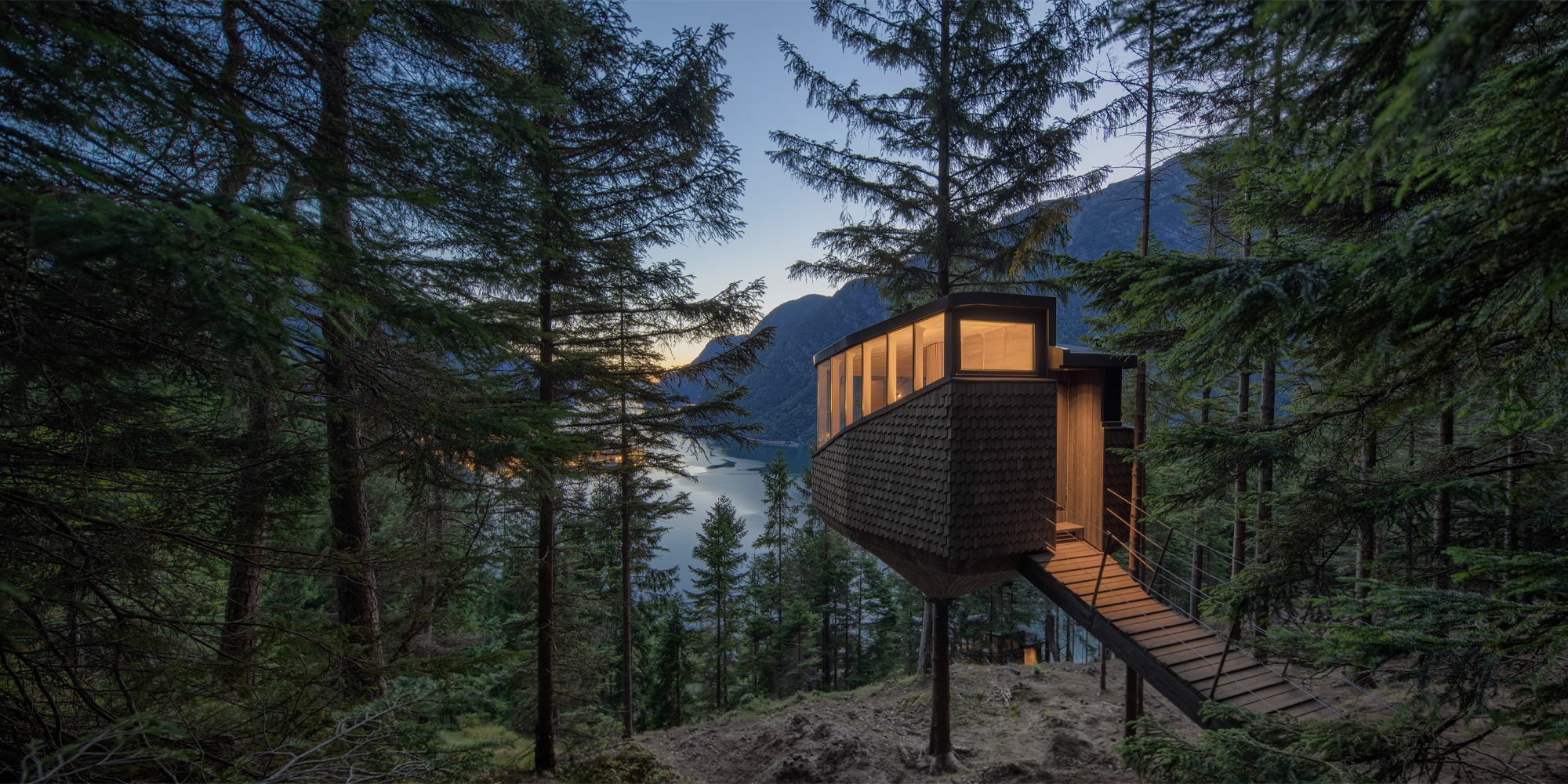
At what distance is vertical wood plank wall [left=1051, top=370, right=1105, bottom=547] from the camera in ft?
20.8

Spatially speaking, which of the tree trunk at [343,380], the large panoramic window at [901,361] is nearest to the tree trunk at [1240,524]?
the large panoramic window at [901,361]

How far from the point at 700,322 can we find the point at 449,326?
4.68 m

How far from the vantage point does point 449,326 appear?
293 centimetres

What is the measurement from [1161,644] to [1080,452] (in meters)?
2.50

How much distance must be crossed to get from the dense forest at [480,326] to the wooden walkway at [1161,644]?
2.65 ft

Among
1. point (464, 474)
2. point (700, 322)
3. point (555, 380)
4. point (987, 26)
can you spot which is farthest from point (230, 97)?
point (987, 26)

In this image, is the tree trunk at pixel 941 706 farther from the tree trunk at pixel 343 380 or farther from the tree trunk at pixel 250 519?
the tree trunk at pixel 250 519

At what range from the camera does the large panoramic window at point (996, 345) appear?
18.1 feet

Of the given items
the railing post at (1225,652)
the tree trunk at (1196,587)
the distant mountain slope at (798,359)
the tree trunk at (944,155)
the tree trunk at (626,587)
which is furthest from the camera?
the distant mountain slope at (798,359)

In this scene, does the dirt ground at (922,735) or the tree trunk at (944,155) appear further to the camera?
the tree trunk at (944,155)

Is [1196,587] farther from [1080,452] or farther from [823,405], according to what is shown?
[823,405]

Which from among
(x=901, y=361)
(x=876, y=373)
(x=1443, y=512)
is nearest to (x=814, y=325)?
(x=876, y=373)

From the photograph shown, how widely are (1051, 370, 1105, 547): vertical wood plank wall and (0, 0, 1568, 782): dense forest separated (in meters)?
0.71

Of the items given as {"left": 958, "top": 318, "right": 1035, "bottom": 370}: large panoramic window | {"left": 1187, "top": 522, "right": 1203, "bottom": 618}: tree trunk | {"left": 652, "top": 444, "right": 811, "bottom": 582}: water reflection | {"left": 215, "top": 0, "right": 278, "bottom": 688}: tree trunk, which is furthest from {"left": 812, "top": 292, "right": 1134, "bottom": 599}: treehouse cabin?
{"left": 652, "top": 444, "right": 811, "bottom": 582}: water reflection
